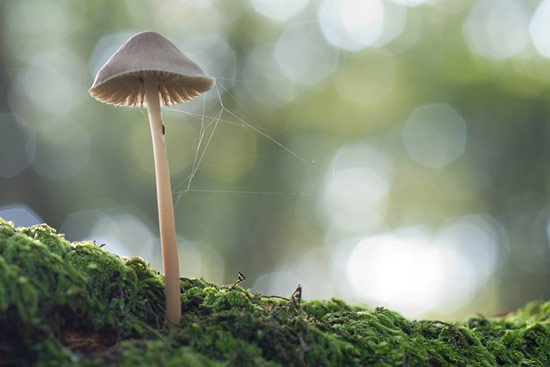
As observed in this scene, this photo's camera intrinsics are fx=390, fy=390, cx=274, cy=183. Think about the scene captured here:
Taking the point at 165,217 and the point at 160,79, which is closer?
the point at 165,217

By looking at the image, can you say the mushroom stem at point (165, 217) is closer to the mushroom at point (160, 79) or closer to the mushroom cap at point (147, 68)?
the mushroom at point (160, 79)

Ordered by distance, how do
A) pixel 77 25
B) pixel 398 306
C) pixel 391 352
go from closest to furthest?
pixel 391 352 → pixel 77 25 → pixel 398 306

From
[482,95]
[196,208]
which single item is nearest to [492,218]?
[482,95]

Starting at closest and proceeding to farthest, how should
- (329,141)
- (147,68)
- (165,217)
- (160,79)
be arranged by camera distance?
1. (147,68)
2. (165,217)
3. (160,79)
4. (329,141)

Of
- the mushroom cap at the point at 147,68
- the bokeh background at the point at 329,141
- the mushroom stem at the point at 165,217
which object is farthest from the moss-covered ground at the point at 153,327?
the bokeh background at the point at 329,141

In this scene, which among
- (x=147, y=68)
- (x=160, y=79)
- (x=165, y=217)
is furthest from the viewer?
(x=160, y=79)

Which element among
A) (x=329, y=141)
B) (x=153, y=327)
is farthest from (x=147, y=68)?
(x=329, y=141)

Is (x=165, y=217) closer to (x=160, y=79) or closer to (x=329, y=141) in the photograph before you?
(x=160, y=79)

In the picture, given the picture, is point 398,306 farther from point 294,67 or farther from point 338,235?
point 294,67
